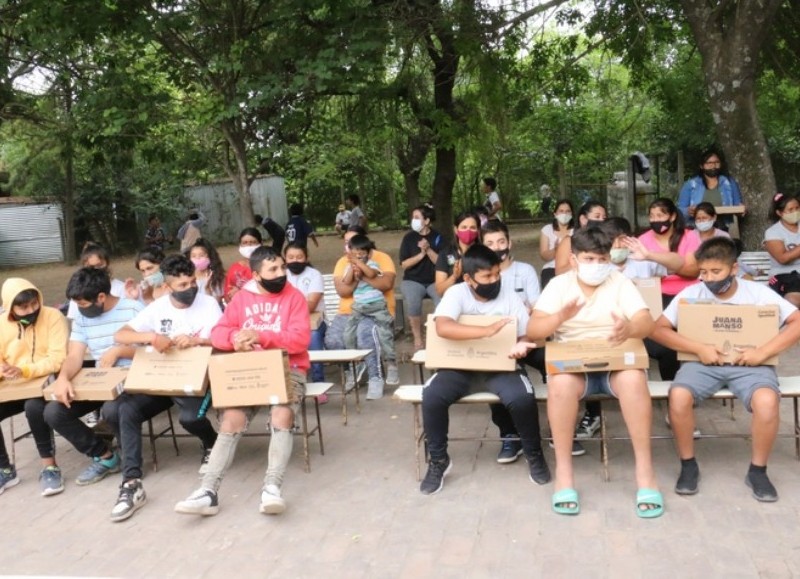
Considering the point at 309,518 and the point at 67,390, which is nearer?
the point at 309,518

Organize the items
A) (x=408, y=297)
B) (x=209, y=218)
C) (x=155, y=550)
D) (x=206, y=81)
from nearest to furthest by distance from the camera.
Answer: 1. (x=155, y=550)
2. (x=408, y=297)
3. (x=206, y=81)
4. (x=209, y=218)

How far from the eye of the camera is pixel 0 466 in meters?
5.20

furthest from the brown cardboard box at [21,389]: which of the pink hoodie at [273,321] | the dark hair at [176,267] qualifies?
the pink hoodie at [273,321]

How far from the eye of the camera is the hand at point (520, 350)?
4.51 m

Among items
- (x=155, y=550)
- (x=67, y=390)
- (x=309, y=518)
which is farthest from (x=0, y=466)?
(x=309, y=518)

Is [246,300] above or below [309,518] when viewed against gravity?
above

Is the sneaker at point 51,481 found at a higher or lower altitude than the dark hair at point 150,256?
lower

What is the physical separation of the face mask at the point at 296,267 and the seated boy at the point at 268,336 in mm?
1684

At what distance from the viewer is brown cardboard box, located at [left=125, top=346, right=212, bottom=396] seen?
4859 mm

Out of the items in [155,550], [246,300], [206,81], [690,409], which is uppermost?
[206,81]

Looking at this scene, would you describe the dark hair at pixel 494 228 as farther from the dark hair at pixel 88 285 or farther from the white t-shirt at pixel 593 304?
the dark hair at pixel 88 285

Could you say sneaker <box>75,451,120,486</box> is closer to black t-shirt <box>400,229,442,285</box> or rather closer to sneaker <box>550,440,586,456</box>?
sneaker <box>550,440,586,456</box>

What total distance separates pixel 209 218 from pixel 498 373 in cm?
2251

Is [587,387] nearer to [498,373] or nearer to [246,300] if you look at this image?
[498,373]
